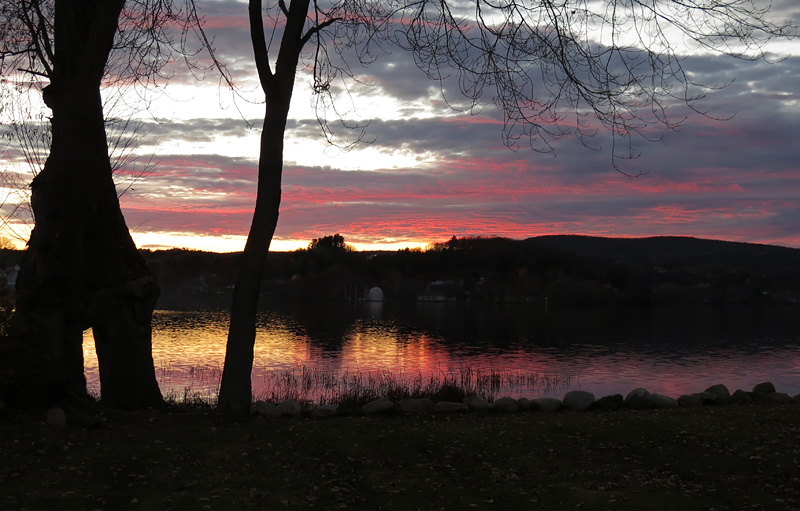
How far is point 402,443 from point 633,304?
285 ft

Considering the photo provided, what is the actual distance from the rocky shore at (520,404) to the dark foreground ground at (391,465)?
1734mm

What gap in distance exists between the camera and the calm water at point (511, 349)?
27875mm

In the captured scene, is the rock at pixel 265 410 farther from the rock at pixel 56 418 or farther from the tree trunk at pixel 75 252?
the rock at pixel 56 418

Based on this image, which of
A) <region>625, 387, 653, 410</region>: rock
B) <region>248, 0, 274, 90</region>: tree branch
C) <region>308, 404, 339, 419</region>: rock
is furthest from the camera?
<region>625, 387, 653, 410</region>: rock

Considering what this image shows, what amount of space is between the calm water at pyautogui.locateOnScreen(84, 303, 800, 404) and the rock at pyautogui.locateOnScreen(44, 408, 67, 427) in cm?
1351

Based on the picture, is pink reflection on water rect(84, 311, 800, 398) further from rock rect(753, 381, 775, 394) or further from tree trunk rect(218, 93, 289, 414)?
tree trunk rect(218, 93, 289, 414)

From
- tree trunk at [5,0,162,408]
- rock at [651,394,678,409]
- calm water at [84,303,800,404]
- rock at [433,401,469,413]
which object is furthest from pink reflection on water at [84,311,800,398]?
tree trunk at [5,0,162,408]

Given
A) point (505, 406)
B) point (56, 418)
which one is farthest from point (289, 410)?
point (56, 418)

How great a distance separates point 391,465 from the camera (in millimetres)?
8188

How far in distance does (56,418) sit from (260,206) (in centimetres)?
391

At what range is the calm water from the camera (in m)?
27.9

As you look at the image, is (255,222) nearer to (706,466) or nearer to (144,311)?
(144,311)

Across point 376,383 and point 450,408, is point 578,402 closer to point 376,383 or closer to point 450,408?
point 450,408

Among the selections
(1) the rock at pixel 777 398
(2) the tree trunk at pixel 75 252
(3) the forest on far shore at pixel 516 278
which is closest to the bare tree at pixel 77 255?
(2) the tree trunk at pixel 75 252
